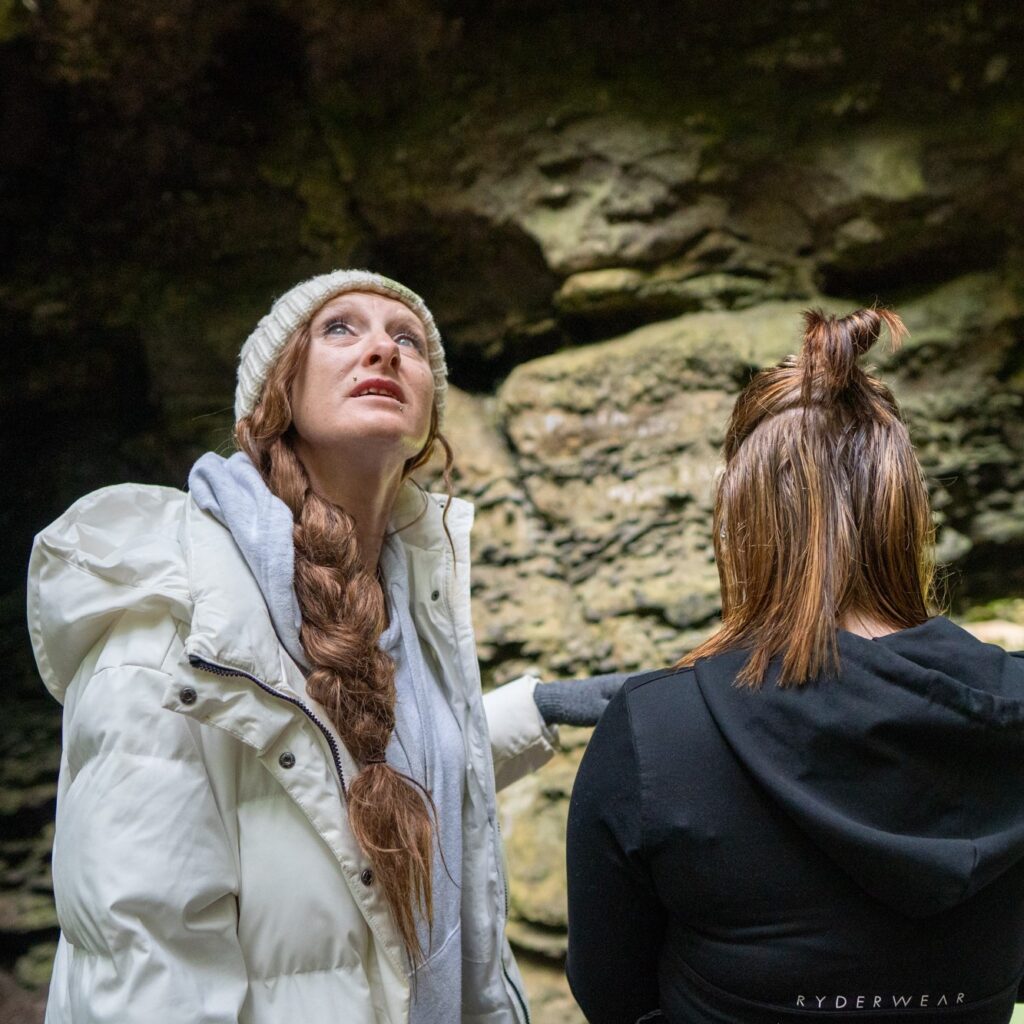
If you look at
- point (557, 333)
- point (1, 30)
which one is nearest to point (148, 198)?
point (1, 30)

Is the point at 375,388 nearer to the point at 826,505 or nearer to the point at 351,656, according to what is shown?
the point at 351,656

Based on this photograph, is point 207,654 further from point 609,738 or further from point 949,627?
point 949,627

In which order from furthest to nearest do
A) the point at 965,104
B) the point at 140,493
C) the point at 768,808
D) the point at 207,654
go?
the point at 965,104 → the point at 140,493 → the point at 207,654 → the point at 768,808

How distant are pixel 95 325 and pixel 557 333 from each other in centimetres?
170

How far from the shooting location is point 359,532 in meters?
1.44

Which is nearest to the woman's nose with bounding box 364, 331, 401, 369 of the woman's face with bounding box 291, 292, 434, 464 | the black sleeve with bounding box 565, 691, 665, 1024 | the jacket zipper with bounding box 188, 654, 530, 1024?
the woman's face with bounding box 291, 292, 434, 464

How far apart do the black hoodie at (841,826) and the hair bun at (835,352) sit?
27 centimetres

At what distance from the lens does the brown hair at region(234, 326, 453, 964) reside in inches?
43.8

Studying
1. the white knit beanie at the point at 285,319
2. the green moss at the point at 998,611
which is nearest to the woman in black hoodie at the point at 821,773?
the white knit beanie at the point at 285,319

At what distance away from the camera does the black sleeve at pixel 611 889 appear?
0.95 metres

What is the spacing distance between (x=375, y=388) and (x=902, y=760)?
2.95 ft

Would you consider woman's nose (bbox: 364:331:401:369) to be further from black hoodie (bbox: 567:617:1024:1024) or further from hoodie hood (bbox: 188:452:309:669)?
black hoodie (bbox: 567:617:1024:1024)

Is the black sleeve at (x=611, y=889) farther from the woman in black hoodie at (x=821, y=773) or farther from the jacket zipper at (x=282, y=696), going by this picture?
the jacket zipper at (x=282, y=696)

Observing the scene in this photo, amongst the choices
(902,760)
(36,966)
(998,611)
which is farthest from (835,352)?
(36,966)
